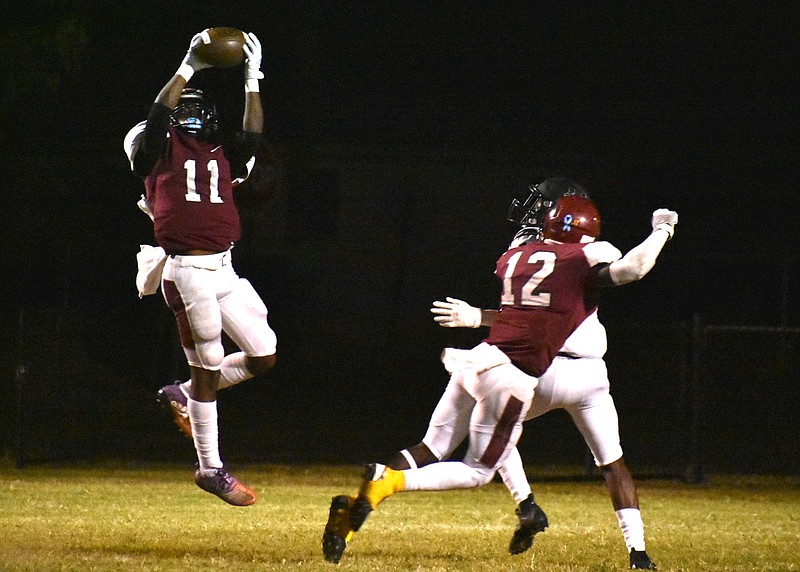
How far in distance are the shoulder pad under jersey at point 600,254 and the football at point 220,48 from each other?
7.75 ft

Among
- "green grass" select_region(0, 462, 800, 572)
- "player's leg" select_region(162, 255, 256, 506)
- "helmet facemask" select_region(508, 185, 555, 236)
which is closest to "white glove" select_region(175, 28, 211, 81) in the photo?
"player's leg" select_region(162, 255, 256, 506)

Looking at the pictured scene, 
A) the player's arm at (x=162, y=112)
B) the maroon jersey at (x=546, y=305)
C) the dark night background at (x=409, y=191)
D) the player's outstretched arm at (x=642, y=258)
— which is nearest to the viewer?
the player's outstretched arm at (x=642, y=258)

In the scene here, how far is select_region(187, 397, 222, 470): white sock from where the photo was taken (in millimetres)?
8391

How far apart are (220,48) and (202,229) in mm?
1084

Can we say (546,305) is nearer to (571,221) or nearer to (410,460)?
(571,221)

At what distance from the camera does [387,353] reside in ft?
77.7

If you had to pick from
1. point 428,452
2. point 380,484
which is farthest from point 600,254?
point 380,484

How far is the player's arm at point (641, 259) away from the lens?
7.58 metres

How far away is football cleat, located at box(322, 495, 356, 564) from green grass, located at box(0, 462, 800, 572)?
0.12m

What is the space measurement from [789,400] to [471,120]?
488 inches

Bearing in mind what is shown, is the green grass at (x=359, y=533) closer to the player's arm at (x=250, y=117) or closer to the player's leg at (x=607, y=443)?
the player's leg at (x=607, y=443)

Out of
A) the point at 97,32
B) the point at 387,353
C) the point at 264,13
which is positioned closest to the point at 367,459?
the point at 387,353

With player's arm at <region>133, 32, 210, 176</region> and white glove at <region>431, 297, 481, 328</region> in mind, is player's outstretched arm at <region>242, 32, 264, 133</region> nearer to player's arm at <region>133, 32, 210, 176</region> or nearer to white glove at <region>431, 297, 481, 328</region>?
player's arm at <region>133, 32, 210, 176</region>

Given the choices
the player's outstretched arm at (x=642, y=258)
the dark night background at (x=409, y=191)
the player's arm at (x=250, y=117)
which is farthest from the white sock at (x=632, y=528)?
the dark night background at (x=409, y=191)
